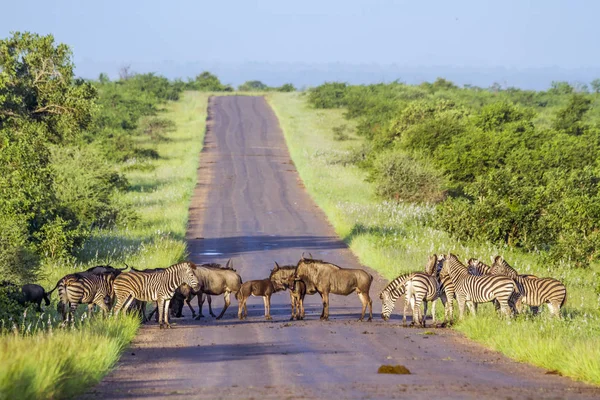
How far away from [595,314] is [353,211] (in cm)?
1878

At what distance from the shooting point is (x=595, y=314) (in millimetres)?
19516

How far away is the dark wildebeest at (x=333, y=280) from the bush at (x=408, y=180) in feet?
77.9

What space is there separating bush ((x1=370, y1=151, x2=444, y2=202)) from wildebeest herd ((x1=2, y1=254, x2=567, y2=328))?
23.1m

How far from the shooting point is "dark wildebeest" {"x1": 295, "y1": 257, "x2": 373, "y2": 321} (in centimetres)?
1897

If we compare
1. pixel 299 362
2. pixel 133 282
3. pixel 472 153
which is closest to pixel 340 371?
pixel 299 362

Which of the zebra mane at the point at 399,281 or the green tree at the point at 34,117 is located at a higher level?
the green tree at the point at 34,117

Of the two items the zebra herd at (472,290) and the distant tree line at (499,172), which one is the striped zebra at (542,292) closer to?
the zebra herd at (472,290)

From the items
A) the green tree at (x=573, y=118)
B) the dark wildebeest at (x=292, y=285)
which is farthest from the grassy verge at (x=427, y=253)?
the green tree at (x=573, y=118)

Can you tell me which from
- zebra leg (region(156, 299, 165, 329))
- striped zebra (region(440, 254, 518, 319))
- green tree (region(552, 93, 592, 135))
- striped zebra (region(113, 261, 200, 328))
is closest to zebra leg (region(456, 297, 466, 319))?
striped zebra (region(440, 254, 518, 319))

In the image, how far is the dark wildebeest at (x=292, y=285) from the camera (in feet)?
62.4

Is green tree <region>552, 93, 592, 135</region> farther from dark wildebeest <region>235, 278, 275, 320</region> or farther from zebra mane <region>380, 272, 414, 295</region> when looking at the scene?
dark wildebeest <region>235, 278, 275, 320</region>

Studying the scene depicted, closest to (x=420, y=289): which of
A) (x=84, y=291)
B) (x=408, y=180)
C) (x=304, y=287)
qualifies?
(x=304, y=287)

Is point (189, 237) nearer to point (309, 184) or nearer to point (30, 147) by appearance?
point (30, 147)

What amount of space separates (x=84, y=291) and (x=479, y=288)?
717 cm
